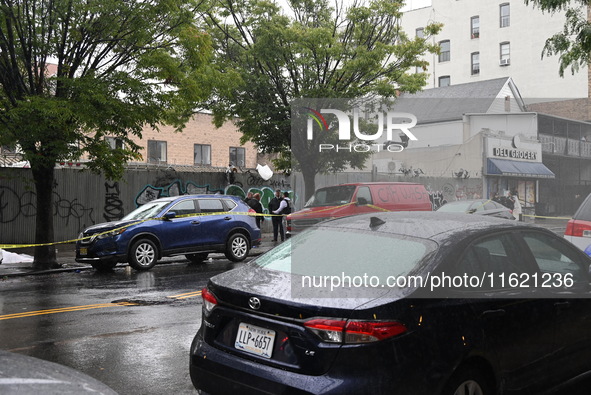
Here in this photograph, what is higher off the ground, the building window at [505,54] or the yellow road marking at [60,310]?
the building window at [505,54]

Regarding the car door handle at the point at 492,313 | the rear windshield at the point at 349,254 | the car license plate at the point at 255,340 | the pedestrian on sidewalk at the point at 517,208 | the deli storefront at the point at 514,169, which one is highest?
the deli storefront at the point at 514,169

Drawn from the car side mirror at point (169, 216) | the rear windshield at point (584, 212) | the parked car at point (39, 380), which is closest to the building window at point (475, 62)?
the car side mirror at point (169, 216)

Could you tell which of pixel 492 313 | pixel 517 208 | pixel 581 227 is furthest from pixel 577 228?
pixel 492 313

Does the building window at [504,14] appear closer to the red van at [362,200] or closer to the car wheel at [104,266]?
the car wheel at [104,266]

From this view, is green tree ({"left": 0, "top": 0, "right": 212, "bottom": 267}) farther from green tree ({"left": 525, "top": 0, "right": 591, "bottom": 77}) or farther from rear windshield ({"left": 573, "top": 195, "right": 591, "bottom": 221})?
rear windshield ({"left": 573, "top": 195, "right": 591, "bottom": 221})

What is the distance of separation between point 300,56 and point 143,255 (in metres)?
9.02

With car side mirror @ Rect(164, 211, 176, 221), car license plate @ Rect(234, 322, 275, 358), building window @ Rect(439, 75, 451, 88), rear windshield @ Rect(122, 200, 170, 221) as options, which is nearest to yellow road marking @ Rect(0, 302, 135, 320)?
car side mirror @ Rect(164, 211, 176, 221)

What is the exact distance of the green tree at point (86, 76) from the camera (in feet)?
42.1

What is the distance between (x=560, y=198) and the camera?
6961 millimetres

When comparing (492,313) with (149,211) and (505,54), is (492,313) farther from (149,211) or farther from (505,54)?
(505,54)

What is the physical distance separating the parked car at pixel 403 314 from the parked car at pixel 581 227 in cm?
299

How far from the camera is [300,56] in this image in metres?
19.3

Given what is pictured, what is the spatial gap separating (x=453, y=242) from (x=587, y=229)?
4813mm

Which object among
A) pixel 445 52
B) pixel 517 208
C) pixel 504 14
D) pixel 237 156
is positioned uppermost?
pixel 504 14
